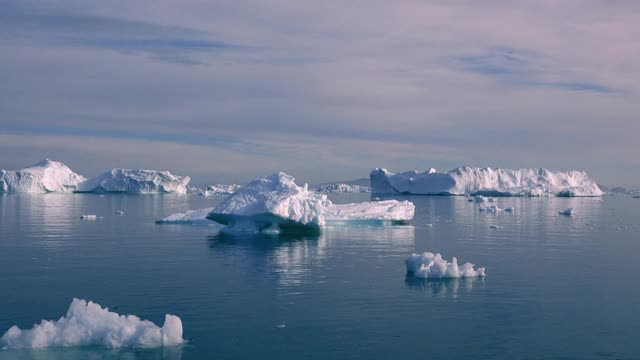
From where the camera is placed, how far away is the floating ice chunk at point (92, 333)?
448 inches

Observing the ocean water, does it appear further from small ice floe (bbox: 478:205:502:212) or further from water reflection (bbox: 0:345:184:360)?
small ice floe (bbox: 478:205:502:212)

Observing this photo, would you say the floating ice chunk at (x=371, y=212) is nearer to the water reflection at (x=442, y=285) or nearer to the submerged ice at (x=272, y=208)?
the submerged ice at (x=272, y=208)

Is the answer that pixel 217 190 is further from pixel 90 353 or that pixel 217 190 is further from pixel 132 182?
pixel 90 353

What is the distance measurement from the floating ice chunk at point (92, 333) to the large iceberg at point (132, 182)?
93105 millimetres

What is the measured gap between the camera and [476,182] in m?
109

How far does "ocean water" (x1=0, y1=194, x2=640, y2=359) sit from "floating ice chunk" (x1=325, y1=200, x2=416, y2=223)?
6509mm

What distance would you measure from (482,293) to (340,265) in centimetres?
592

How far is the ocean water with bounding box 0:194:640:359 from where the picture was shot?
39.3ft

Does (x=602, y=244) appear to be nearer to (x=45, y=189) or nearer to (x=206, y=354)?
(x=206, y=354)

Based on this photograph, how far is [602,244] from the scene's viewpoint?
3017 cm

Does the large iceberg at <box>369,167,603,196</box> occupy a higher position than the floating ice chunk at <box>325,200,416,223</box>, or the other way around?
the large iceberg at <box>369,167,603,196</box>

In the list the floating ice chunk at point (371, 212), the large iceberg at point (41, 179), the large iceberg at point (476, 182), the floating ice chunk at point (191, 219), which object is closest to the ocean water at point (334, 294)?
the floating ice chunk at point (371, 212)

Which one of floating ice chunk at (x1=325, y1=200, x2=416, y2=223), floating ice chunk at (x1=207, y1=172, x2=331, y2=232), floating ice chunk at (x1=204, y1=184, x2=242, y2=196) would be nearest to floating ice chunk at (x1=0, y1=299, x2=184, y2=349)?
floating ice chunk at (x1=207, y1=172, x2=331, y2=232)

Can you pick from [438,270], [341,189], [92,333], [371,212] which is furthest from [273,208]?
[341,189]
